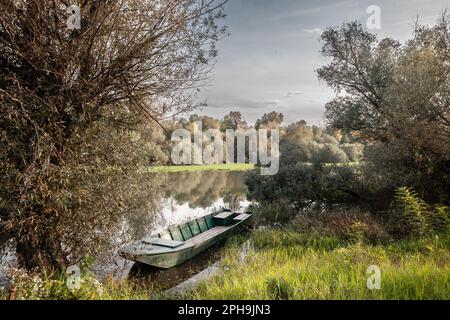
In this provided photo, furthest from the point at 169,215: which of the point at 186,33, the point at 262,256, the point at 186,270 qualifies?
the point at 186,33

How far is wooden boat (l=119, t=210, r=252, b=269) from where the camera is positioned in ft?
25.6

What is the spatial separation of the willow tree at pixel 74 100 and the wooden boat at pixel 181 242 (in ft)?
5.32

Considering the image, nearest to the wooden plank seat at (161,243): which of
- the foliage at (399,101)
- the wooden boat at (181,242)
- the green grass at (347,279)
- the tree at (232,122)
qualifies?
the wooden boat at (181,242)

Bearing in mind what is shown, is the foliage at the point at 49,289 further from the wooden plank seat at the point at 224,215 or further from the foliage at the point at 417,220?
the wooden plank seat at the point at 224,215

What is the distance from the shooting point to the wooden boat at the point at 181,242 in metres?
7.80

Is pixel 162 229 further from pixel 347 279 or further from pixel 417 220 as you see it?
pixel 417 220

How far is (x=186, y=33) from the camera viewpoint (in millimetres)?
6664

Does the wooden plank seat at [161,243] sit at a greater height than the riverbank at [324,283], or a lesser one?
lesser

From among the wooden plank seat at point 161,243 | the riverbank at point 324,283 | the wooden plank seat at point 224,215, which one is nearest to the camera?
the riverbank at point 324,283

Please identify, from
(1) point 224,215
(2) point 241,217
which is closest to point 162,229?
(1) point 224,215

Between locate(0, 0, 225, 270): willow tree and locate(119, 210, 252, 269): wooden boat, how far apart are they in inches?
63.8

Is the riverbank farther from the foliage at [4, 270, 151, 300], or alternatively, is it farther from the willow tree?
the willow tree

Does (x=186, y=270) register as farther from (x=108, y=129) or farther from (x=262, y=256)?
(x=108, y=129)

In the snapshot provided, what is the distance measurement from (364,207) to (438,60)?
6175 mm
